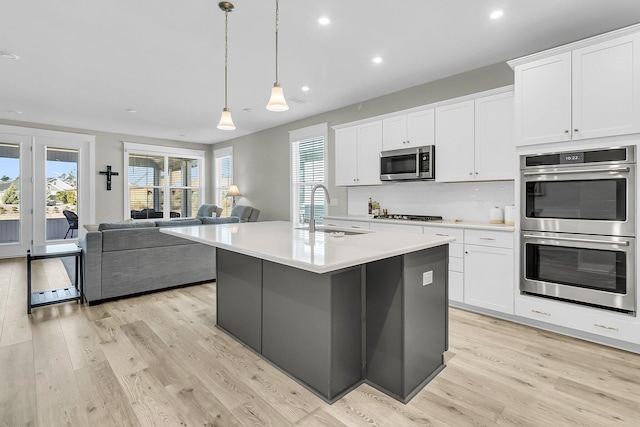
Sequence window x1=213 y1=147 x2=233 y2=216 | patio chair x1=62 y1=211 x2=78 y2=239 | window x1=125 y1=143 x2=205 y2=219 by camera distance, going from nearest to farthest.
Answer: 1. patio chair x1=62 y1=211 x2=78 y2=239
2. window x1=125 y1=143 x2=205 y2=219
3. window x1=213 y1=147 x2=233 y2=216

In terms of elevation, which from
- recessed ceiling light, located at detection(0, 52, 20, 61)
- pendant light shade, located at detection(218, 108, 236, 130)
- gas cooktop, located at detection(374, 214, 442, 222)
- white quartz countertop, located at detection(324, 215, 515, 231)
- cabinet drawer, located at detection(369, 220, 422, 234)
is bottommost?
cabinet drawer, located at detection(369, 220, 422, 234)

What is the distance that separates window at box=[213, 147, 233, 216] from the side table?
14.1 feet

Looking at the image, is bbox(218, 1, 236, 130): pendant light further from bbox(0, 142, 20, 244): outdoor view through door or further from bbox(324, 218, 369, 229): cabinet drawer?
bbox(0, 142, 20, 244): outdoor view through door

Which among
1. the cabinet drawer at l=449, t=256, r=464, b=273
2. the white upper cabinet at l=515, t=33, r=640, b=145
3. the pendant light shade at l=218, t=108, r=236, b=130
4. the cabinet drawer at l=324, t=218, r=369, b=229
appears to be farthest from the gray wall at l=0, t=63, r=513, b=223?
the pendant light shade at l=218, t=108, r=236, b=130

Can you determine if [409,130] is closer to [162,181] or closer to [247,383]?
[247,383]

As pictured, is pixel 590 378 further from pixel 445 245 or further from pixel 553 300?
pixel 445 245

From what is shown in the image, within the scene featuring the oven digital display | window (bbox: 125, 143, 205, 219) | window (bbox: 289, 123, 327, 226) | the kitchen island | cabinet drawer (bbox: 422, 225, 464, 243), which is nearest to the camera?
the kitchen island

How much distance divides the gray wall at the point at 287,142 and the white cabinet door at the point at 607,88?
953mm

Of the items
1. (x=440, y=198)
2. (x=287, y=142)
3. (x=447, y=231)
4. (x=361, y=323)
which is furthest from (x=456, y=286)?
(x=287, y=142)

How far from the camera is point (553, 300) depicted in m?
2.82

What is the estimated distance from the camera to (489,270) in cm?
318

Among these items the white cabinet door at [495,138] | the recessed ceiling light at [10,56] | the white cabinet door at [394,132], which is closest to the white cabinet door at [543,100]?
the white cabinet door at [495,138]

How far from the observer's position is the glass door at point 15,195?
6160 millimetres

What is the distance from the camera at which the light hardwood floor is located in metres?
1.79
